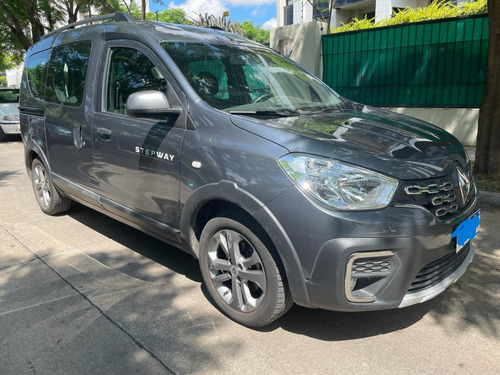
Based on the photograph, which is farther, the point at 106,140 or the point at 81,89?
the point at 81,89

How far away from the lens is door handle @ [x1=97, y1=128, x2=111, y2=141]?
345 centimetres

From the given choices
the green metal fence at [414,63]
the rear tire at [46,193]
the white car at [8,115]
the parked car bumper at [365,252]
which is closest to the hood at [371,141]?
the parked car bumper at [365,252]

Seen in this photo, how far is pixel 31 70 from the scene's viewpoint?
5.09m

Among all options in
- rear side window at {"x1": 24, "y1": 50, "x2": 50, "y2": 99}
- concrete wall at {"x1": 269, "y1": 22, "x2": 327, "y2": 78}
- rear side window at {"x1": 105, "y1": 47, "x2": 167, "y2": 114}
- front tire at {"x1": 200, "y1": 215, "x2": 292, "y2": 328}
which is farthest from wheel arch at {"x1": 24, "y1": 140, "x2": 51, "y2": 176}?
concrete wall at {"x1": 269, "y1": 22, "x2": 327, "y2": 78}

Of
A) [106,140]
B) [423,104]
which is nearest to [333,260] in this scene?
[106,140]

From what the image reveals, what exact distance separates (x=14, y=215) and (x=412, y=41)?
25.4ft

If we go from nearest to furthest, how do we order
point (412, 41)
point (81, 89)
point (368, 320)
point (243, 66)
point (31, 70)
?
point (368, 320)
point (243, 66)
point (81, 89)
point (31, 70)
point (412, 41)

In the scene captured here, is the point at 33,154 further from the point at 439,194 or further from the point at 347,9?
the point at 347,9

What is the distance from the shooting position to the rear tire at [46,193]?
484 cm

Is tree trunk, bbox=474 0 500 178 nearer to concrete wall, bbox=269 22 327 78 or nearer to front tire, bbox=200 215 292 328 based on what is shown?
front tire, bbox=200 215 292 328

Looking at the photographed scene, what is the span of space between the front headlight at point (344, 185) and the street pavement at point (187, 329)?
92cm

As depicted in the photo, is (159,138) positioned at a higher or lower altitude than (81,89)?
lower

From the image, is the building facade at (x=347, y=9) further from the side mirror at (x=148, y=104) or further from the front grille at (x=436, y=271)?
the front grille at (x=436, y=271)

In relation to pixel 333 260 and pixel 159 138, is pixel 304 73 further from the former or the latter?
pixel 333 260
